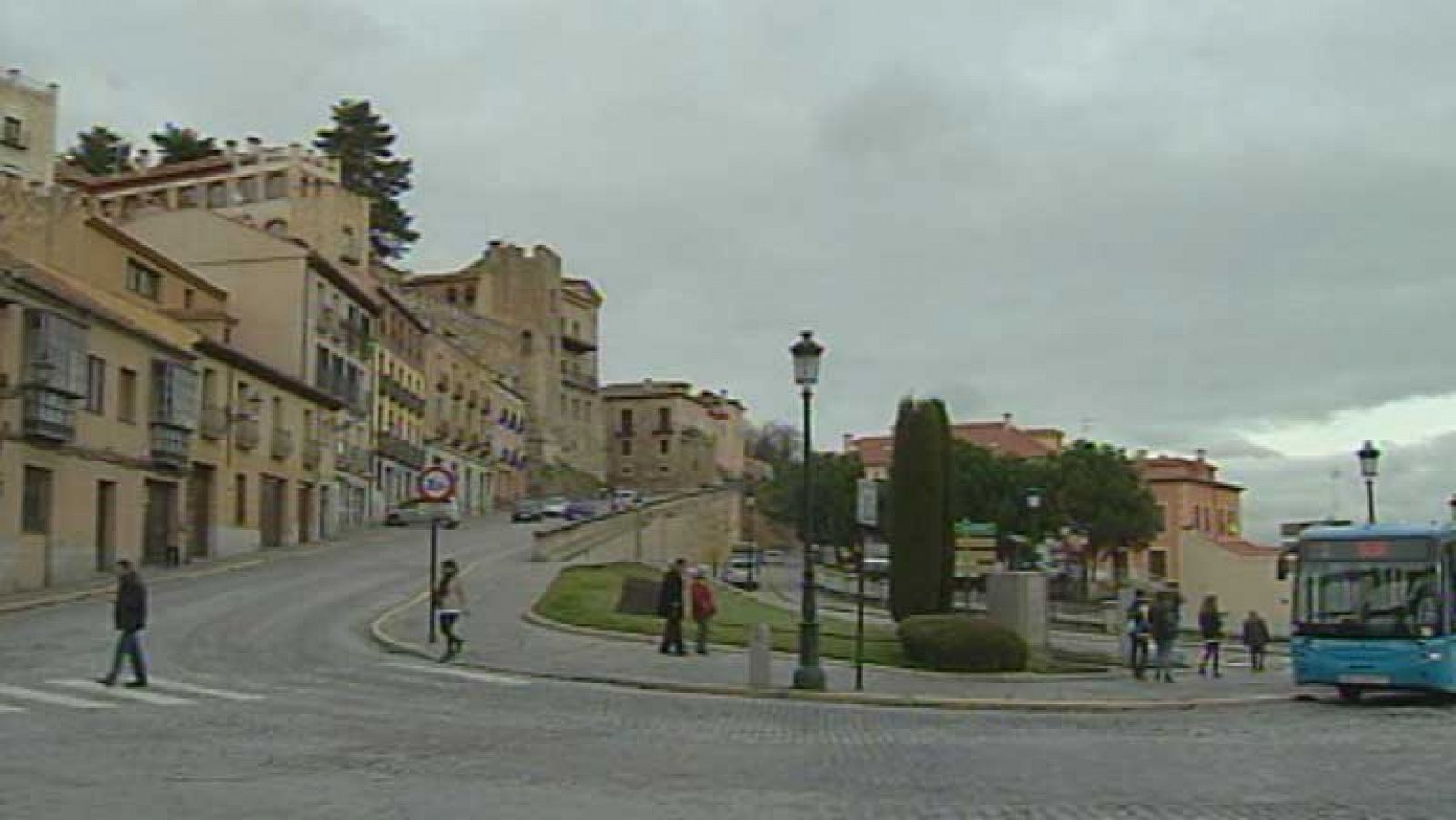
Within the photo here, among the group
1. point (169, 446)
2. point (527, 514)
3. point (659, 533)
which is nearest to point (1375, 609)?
point (169, 446)

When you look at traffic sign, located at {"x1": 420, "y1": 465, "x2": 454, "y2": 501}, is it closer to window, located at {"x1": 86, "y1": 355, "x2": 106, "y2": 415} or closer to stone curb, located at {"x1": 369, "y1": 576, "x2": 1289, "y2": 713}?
stone curb, located at {"x1": 369, "y1": 576, "x2": 1289, "y2": 713}

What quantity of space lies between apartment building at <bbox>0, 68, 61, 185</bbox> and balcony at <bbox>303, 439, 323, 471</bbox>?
2567 centimetres

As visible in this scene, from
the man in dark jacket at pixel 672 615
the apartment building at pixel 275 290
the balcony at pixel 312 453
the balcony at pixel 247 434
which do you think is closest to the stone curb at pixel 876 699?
the man in dark jacket at pixel 672 615

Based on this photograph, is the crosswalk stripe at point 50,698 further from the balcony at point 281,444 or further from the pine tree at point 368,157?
the pine tree at point 368,157

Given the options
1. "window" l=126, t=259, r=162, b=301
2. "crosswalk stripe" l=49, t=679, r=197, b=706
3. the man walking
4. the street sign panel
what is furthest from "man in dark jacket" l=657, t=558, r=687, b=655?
"window" l=126, t=259, r=162, b=301

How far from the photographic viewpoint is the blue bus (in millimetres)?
26922

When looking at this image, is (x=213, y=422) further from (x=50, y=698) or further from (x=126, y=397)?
(x=50, y=698)

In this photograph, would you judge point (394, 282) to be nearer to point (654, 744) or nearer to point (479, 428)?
point (479, 428)

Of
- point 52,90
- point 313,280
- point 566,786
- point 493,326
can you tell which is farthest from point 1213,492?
point 566,786

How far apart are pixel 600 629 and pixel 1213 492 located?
8739cm

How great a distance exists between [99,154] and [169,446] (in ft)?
231

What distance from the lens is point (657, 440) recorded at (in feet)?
497

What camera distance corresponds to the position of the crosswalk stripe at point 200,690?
21.9 meters

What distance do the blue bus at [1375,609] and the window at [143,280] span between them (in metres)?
40.9
